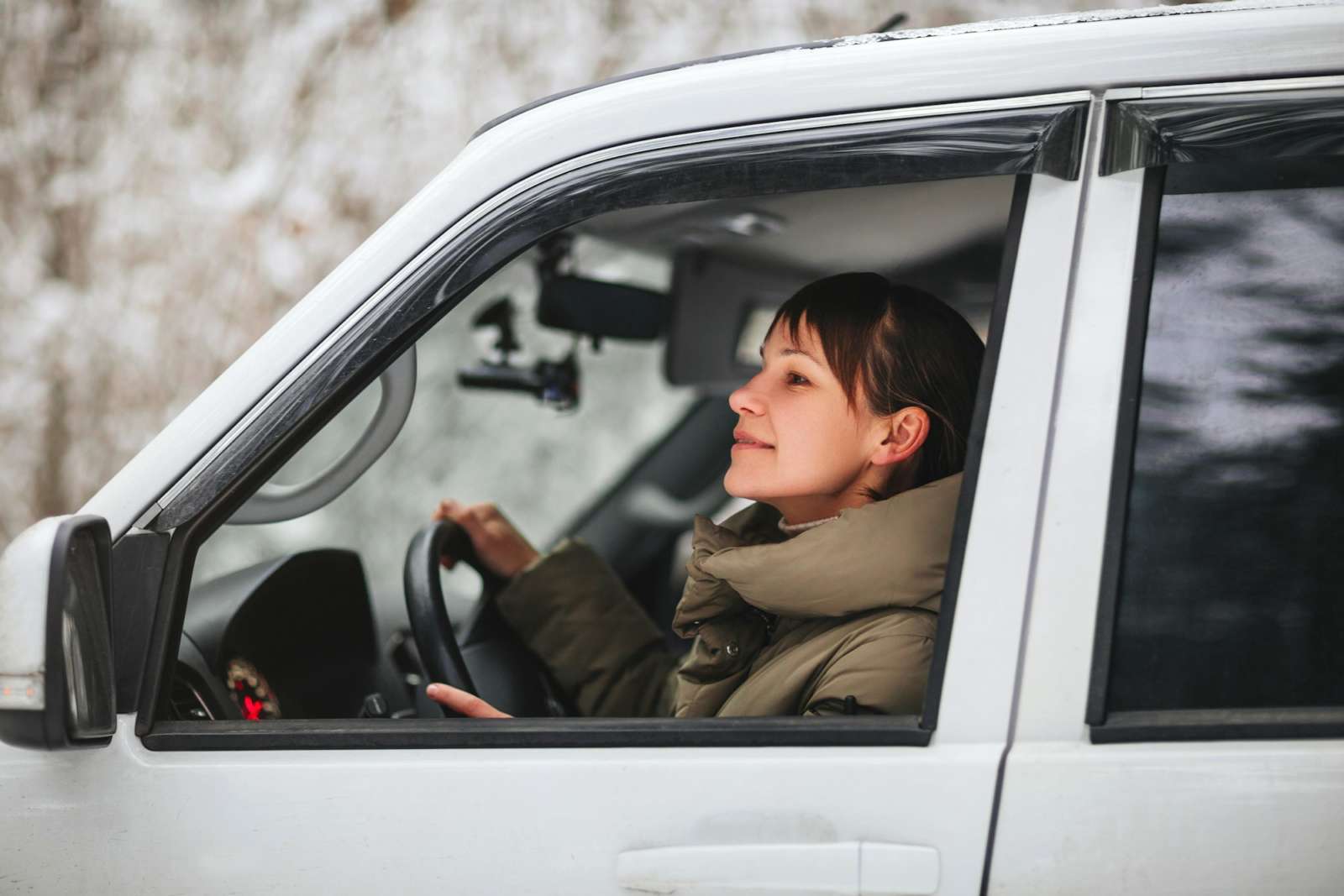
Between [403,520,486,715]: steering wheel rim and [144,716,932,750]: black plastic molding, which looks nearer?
[144,716,932,750]: black plastic molding

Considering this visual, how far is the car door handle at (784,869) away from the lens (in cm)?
115

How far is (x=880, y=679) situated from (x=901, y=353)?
49cm

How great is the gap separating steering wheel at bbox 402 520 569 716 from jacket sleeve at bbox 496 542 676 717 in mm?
33

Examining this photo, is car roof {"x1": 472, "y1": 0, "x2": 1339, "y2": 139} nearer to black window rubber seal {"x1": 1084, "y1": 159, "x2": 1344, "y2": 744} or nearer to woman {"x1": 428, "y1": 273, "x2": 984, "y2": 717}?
black window rubber seal {"x1": 1084, "y1": 159, "x2": 1344, "y2": 744}

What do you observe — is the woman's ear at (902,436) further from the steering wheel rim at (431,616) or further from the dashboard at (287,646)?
the dashboard at (287,646)

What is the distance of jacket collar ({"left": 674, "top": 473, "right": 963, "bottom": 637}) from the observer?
1.36 m

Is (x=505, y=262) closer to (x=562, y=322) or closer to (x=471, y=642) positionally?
(x=471, y=642)

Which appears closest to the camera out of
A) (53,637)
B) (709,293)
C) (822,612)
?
(53,637)

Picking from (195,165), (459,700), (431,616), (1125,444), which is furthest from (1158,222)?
(195,165)

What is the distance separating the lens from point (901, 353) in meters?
1.62

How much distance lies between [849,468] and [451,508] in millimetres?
976

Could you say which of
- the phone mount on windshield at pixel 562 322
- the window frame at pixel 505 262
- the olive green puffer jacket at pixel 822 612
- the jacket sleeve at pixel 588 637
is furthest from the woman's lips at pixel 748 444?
the phone mount on windshield at pixel 562 322

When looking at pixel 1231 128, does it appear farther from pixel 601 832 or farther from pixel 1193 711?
pixel 601 832

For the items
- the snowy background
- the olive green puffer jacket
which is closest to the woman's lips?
the olive green puffer jacket
